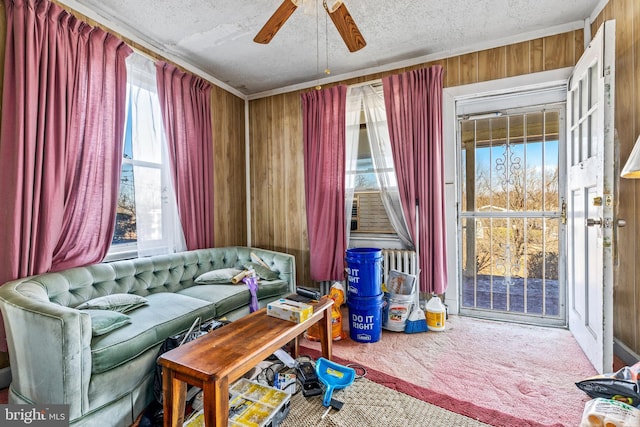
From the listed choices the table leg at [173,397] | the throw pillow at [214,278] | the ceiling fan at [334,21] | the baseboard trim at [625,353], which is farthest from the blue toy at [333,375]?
the ceiling fan at [334,21]

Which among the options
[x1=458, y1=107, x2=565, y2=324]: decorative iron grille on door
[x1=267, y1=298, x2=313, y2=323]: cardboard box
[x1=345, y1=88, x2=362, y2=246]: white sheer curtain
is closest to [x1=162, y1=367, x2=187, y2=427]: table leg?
[x1=267, y1=298, x2=313, y2=323]: cardboard box

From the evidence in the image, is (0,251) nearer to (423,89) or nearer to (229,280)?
(229,280)

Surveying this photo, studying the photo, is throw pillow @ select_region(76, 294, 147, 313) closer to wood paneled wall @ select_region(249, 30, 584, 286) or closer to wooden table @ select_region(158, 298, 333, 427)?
wooden table @ select_region(158, 298, 333, 427)

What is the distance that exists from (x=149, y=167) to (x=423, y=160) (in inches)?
104

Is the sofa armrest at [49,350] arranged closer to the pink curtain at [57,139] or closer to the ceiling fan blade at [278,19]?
the pink curtain at [57,139]

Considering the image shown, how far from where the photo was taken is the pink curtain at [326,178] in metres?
3.41

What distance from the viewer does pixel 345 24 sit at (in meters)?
1.78

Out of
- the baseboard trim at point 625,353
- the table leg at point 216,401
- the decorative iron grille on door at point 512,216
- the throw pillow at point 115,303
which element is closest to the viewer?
the table leg at point 216,401

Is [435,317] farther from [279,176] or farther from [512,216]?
[279,176]

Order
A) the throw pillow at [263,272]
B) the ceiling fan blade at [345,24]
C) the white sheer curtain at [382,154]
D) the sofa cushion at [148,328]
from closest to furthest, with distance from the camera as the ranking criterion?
the sofa cushion at [148,328]
the ceiling fan blade at [345,24]
the throw pillow at [263,272]
the white sheer curtain at [382,154]

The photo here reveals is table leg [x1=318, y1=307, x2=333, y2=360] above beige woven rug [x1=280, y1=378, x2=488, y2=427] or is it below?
above

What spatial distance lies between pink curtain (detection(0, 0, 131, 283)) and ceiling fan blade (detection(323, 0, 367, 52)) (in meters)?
1.84

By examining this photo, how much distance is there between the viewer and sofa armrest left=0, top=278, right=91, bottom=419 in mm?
1351

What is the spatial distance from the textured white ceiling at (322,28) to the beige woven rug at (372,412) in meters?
2.44
